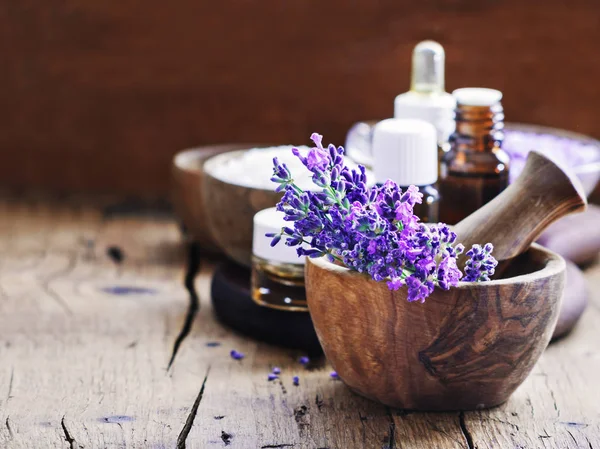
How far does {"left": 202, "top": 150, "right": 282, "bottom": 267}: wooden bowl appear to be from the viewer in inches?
36.1

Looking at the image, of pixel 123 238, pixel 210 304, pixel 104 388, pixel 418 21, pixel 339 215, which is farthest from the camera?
pixel 418 21

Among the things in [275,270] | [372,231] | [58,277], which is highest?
[372,231]

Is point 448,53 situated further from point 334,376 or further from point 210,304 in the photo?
point 334,376

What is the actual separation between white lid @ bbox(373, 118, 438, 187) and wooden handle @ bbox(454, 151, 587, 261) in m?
0.07

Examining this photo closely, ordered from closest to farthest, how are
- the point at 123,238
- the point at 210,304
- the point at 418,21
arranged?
the point at 210,304, the point at 123,238, the point at 418,21

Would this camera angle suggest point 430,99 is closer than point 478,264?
No

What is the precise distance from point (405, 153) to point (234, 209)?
0.22 meters

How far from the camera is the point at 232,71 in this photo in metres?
1.43

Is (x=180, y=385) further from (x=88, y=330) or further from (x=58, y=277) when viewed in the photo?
(x=58, y=277)

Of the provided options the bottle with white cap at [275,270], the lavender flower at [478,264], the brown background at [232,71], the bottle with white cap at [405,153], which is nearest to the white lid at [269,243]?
the bottle with white cap at [275,270]

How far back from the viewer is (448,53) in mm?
1397

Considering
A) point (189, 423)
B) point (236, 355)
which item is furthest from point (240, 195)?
point (189, 423)

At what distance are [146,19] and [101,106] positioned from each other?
15cm

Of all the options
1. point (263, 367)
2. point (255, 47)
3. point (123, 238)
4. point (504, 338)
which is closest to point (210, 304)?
point (263, 367)
